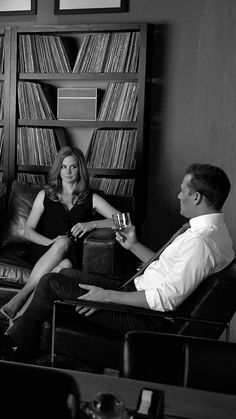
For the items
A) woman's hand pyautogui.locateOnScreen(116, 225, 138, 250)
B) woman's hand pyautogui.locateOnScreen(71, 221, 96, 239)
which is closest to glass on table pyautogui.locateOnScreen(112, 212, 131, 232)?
woman's hand pyautogui.locateOnScreen(116, 225, 138, 250)

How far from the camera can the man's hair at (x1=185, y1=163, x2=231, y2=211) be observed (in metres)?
2.52

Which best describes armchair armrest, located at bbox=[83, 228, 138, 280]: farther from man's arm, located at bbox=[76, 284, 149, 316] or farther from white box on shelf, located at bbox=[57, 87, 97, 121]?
white box on shelf, located at bbox=[57, 87, 97, 121]

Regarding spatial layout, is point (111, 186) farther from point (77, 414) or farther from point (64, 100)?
point (77, 414)

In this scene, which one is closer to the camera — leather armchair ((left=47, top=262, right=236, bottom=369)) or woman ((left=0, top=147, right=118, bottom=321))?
leather armchair ((left=47, top=262, right=236, bottom=369))

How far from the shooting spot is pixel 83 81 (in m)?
4.50

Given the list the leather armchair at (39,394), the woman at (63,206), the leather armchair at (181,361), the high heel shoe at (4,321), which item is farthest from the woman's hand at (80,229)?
the leather armchair at (39,394)

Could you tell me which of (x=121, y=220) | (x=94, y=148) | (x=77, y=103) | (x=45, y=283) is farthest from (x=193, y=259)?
(x=77, y=103)

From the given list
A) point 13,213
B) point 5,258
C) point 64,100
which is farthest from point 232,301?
point 64,100

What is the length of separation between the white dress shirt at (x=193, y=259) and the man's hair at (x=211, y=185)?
68 millimetres

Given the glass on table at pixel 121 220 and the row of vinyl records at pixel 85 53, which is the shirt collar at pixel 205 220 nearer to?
the glass on table at pixel 121 220

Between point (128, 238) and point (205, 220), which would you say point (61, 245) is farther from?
point (205, 220)

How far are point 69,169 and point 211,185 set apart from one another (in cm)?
158

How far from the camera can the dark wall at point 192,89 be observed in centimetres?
422

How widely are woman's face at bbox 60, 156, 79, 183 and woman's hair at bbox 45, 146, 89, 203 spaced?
0.02m
